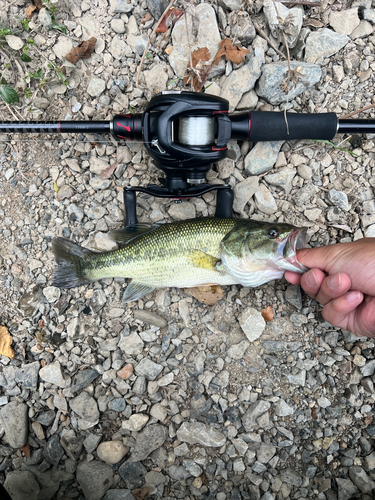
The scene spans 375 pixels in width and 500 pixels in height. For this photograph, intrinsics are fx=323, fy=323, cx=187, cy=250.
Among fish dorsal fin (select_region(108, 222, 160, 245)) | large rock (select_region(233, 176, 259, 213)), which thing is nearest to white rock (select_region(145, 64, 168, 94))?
large rock (select_region(233, 176, 259, 213))

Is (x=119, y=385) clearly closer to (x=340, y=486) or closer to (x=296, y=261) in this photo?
(x=296, y=261)

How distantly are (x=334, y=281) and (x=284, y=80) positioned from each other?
1855mm

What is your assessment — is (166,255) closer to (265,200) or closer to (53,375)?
(265,200)

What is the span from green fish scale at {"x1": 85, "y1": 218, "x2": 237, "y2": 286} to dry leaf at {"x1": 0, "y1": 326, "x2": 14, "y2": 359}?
101 centimetres

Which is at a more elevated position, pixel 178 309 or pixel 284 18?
pixel 284 18

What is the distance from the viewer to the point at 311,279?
251 cm

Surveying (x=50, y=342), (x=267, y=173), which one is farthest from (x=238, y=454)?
(x=267, y=173)

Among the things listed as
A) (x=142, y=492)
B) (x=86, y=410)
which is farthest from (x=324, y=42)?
(x=142, y=492)

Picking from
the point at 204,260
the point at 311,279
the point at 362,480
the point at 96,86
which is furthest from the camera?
the point at 96,86

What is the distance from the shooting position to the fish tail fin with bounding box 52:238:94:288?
293 centimetres

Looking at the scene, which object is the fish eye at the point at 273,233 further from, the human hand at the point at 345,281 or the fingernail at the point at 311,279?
the fingernail at the point at 311,279

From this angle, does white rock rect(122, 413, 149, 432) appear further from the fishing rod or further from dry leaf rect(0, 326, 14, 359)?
the fishing rod

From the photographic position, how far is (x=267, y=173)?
3045mm

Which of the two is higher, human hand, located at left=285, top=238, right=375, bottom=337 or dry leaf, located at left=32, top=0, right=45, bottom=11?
dry leaf, located at left=32, top=0, right=45, bottom=11
